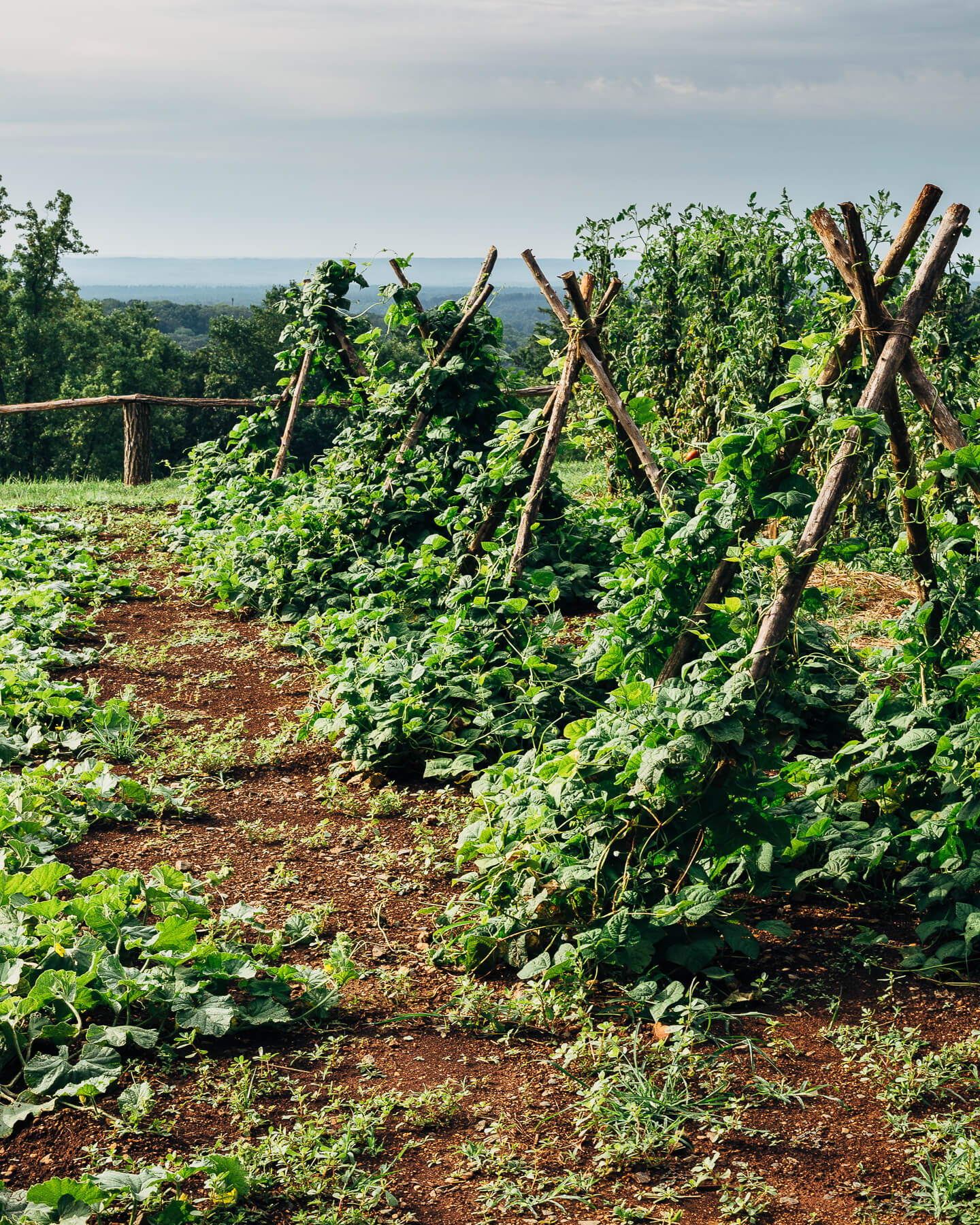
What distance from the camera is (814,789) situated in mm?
3422

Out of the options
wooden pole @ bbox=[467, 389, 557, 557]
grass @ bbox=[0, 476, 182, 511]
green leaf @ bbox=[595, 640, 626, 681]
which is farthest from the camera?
grass @ bbox=[0, 476, 182, 511]

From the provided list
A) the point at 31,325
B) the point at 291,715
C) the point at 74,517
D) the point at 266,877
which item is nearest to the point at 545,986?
the point at 266,877

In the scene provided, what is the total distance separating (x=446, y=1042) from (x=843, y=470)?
2255 millimetres

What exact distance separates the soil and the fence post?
941cm

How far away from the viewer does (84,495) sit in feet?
39.6

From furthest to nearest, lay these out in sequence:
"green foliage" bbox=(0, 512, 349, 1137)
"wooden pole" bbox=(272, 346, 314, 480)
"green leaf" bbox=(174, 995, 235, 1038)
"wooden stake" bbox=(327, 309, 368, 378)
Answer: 1. "wooden pole" bbox=(272, 346, 314, 480)
2. "wooden stake" bbox=(327, 309, 368, 378)
3. "green leaf" bbox=(174, 995, 235, 1038)
4. "green foliage" bbox=(0, 512, 349, 1137)

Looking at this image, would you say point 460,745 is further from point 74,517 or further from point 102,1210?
point 74,517

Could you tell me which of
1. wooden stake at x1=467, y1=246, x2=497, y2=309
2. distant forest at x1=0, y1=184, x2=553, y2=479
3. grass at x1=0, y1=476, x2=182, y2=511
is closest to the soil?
wooden stake at x1=467, y1=246, x2=497, y2=309

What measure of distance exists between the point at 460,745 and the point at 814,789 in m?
1.89

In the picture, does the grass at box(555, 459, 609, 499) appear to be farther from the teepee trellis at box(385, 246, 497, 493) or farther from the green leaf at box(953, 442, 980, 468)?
the green leaf at box(953, 442, 980, 468)

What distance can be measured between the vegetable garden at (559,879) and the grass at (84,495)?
6214 mm

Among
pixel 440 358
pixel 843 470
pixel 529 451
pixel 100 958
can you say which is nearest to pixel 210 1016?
pixel 100 958

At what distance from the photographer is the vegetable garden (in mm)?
2391

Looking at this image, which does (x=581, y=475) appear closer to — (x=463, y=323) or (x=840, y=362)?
(x=463, y=323)
